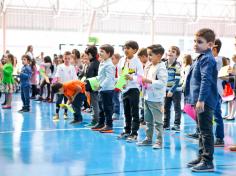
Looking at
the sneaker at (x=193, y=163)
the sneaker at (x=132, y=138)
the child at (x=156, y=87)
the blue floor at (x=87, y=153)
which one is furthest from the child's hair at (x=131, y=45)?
the sneaker at (x=193, y=163)

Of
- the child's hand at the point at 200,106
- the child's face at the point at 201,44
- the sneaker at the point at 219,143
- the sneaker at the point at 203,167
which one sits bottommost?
the sneaker at the point at 203,167

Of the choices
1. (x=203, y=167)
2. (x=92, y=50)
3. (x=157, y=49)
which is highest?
(x=92, y=50)

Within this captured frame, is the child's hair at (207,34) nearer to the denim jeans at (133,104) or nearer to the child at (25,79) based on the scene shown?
the denim jeans at (133,104)

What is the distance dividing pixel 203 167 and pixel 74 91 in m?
3.89

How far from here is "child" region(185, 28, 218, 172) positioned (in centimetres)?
430

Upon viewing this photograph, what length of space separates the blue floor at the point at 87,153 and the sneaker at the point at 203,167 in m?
0.07

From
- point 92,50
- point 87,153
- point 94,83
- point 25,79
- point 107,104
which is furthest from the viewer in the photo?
point 25,79

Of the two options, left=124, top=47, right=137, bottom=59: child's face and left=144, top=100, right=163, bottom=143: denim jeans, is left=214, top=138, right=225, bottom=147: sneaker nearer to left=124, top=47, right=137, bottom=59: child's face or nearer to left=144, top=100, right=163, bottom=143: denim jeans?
left=144, top=100, right=163, bottom=143: denim jeans

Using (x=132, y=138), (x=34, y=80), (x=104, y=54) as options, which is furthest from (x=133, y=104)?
(x=34, y=80)

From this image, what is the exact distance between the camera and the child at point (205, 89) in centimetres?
430

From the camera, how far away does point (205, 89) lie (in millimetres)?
4285

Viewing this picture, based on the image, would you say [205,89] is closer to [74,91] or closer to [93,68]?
[93,68]

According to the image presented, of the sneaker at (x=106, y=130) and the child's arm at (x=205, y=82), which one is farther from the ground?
the child's arm at (x=205, y=82)

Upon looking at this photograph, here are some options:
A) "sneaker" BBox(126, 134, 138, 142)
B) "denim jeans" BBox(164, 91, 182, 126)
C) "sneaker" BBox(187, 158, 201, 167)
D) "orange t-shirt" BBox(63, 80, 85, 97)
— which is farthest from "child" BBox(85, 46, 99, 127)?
"sneaker" BBox(187, 158, 201, 167)
